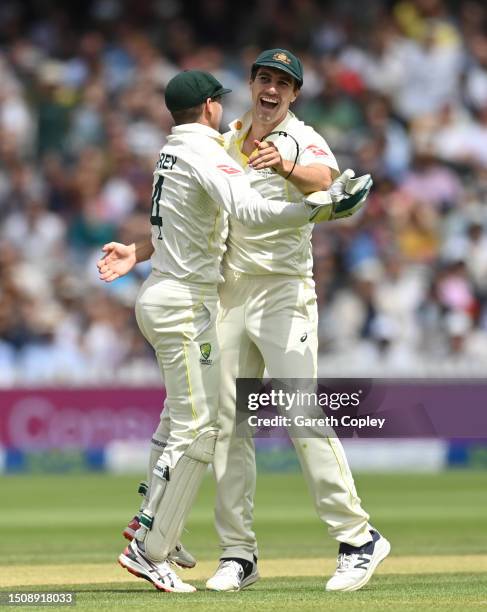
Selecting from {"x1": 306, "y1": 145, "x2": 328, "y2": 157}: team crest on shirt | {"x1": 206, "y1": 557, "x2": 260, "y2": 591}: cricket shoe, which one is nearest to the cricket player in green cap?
{"x1": 206, "y1": 557, "x2": 260, "y2": 591}: cricket shoe

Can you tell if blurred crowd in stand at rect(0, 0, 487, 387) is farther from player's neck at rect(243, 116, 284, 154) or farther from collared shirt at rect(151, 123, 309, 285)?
collared shirt at rect(151, 123, 309, 285)

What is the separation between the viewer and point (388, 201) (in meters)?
14.0

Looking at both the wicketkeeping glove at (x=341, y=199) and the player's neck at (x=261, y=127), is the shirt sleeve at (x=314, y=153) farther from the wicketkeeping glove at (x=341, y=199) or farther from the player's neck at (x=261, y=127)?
the wicketkeeping glove at (x=341, y=199)

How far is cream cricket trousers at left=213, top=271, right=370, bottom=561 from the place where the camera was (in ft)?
18.3

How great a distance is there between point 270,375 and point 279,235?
1.82 feet

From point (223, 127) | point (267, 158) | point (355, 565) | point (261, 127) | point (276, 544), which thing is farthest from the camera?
point (223, 127)

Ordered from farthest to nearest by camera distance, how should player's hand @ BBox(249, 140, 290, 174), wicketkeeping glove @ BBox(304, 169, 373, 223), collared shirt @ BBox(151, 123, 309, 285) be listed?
1. collared shirt @ BBox(151, 123, 309, 285)
2. player's hand @ BBox(249, 140, 290, 174)
3. wicketkeeping glove @ BBox(304, 169, 373, 223)

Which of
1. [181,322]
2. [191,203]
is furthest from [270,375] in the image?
[191,203]

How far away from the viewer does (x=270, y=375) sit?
5699mm

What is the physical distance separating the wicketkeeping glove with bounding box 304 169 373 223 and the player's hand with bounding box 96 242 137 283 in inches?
33.8

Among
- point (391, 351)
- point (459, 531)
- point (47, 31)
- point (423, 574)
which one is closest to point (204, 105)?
point (423, 574)

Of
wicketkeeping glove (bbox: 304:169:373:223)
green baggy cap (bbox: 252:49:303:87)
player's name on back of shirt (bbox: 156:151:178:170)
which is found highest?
green baggy cap (bbox: 252:49:303:87)

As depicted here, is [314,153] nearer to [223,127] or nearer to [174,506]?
[174,506]

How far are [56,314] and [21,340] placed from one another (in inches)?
16.6
